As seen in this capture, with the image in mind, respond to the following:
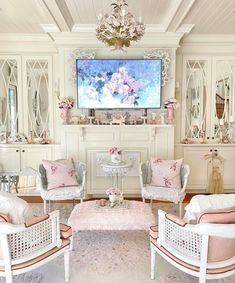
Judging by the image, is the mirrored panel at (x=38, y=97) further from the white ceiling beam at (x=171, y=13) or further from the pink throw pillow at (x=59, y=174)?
the white ceiling beam at (x=171, y=13)

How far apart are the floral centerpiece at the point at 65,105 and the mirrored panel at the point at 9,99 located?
112 cm

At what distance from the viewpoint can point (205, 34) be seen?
205 inches

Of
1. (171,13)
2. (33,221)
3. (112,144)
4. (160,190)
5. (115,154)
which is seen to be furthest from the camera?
(112,144)

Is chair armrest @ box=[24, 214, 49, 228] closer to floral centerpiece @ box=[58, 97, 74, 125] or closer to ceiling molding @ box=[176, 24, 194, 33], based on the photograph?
floral centerpiece @ box=[58, 97, 74, 125]

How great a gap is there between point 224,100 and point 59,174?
11.4ft

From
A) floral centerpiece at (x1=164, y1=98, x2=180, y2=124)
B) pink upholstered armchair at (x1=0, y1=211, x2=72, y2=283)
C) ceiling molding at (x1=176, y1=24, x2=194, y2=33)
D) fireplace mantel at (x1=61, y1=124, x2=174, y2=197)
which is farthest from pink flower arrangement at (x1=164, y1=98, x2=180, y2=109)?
pink upholstered armchair at (x1=0, y1=211, x2=72, y2=283)

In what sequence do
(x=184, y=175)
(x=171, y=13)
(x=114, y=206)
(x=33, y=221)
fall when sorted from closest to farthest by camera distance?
(x=33, y=221)
(x=114, y=206)
(x=171, y=13)
(x=184, y=175)

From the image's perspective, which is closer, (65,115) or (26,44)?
(65,115)

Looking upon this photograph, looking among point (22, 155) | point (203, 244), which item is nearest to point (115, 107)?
point (22, 155)

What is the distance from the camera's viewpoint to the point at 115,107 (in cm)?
516

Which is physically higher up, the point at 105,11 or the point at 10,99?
the point at 105,11

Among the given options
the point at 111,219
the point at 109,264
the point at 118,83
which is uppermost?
the point at 118,83

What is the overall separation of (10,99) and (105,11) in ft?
8.68

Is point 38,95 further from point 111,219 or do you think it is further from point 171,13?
point 111,219
